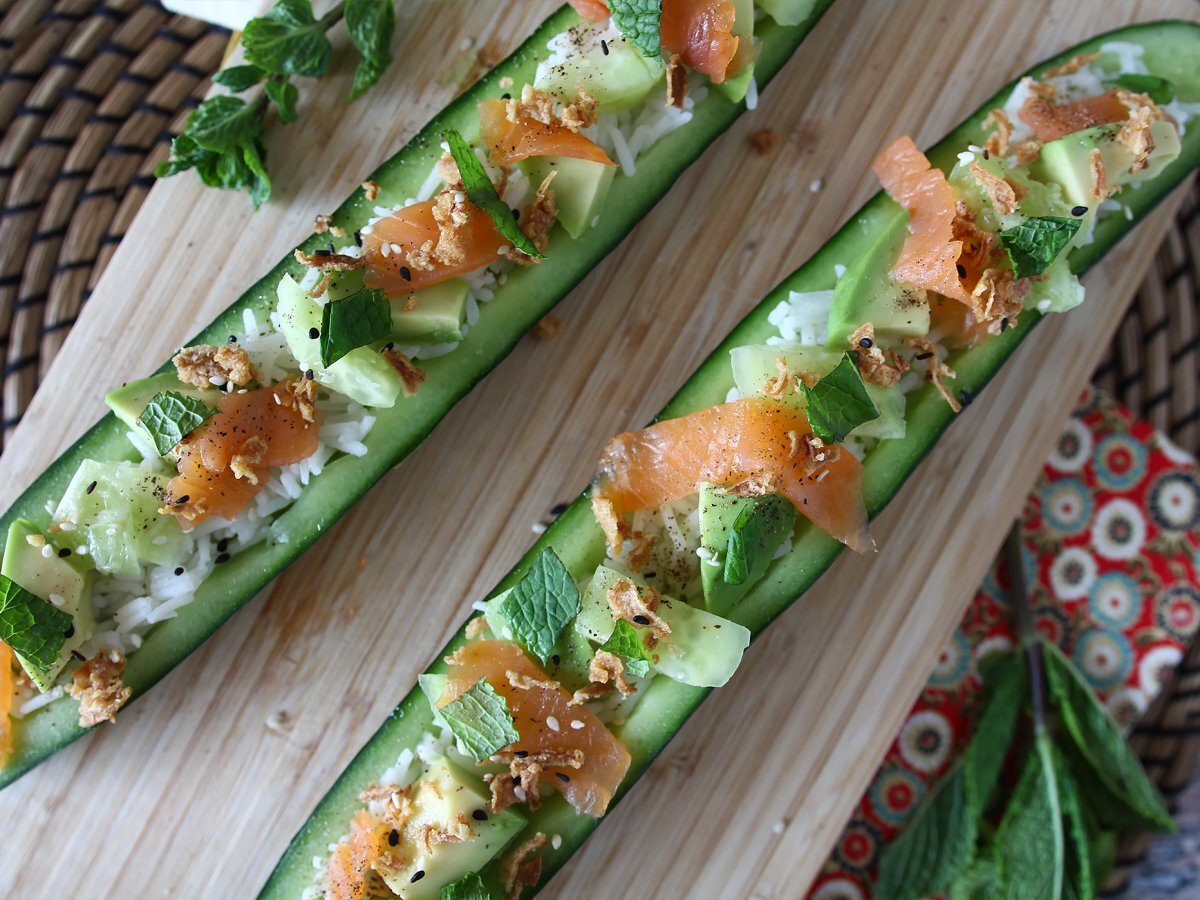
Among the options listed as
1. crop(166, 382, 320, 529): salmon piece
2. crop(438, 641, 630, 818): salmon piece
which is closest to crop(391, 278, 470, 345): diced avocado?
crop(166, 382, 320, 529): salmon piece

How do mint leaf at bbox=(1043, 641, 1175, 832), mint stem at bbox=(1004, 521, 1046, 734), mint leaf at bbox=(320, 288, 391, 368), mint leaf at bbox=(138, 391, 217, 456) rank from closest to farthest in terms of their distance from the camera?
mint leaf at bbox=(320, 288, 391, 368), mint leaf at bbox=(138, 391, 217, 456), mint leaf at bbox=(1043, 641, 1175, 832), mint stem at bbox=(1004, 521, 1046, 734)

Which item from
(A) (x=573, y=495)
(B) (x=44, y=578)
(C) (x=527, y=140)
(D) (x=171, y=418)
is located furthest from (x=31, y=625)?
(C) (x=527, y=140)

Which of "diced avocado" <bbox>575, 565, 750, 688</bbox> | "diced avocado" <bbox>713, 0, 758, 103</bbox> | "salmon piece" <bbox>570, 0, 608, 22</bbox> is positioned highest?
"salmon piece" <bbox>570, 0, 608, 22</bbox>

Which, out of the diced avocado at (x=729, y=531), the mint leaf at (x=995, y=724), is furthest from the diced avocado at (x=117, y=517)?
the mint leaf at (x=995, y=724)

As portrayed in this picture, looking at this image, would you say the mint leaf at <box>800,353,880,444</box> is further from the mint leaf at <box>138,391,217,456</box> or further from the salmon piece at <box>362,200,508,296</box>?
the mint leaf at <box>138,391,217,456</box>

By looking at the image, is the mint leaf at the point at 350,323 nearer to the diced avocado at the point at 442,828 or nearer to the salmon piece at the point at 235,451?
the salmon piece at the point at 235,451
